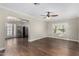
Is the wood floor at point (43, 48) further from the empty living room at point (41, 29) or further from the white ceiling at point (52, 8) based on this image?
the white ceiling at point (52, 8)

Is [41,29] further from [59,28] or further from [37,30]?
[59,28]

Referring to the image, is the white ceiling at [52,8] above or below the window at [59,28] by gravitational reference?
above

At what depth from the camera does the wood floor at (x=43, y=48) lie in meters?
2.33

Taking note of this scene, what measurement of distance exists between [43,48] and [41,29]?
0.51m

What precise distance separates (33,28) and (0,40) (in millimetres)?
926

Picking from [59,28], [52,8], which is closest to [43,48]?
[59,28]

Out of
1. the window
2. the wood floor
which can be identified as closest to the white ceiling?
the window

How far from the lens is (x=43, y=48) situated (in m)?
2.44

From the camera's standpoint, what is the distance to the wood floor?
2.33 m

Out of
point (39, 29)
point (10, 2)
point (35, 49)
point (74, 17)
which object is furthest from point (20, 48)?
point (74, 17)

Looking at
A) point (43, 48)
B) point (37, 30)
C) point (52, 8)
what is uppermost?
point (52, 8)

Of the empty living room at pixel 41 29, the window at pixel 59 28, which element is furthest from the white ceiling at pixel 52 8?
the window at pixel 59 28

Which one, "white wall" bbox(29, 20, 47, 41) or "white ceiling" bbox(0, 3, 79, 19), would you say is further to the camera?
"white wall" bbox(29, 20, 47, 41)

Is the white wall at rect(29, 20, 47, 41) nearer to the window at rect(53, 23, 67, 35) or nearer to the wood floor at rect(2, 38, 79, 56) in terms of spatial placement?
the wood floor at rect(2, 38, 79, 56)
